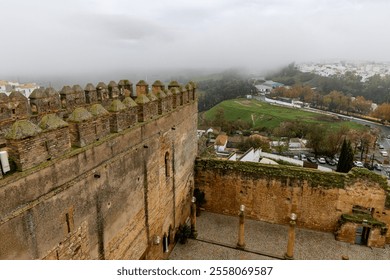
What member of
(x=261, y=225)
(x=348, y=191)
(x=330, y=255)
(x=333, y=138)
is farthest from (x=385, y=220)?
(x=333, y=138)

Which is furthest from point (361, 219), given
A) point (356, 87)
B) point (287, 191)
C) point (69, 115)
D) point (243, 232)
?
point (356, 87)

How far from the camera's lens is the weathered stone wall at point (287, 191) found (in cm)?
1322

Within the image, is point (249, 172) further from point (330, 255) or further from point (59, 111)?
point (59, 111)

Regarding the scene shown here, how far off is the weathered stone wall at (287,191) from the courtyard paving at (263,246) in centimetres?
60

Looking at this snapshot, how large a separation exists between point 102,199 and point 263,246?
330 inches

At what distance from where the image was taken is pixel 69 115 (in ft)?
27.9

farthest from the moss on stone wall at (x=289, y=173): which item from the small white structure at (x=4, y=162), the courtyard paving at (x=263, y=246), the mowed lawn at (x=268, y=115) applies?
the mowed lawn at (x=268, y=115)

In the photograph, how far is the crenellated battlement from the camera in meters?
5.11

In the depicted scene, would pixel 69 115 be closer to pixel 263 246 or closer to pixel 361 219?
pixel 263 246

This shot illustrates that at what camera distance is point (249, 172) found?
1427cm

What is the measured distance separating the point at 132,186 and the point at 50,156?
135 inches

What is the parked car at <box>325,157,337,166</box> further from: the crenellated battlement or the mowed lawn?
the crenellated battlement

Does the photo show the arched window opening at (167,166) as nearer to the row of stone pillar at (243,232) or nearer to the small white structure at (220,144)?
the row of stone pillar at (243,232)

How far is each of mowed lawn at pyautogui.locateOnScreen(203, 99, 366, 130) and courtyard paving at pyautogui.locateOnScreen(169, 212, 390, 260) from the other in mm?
50442
